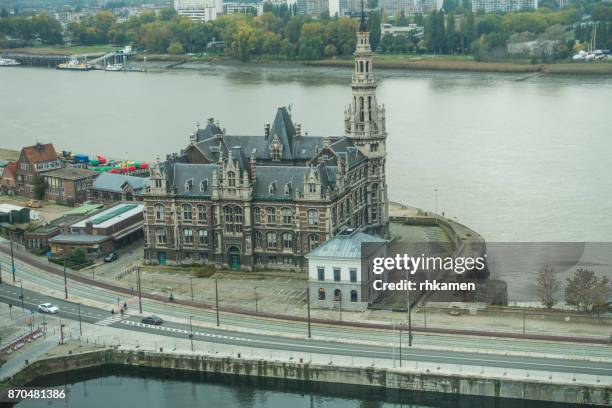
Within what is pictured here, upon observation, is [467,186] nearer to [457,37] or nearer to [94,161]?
[94,161]

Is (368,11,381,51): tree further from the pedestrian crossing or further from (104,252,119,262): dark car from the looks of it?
the pedestrian crossing

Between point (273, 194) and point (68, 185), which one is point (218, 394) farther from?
point (68, 185)

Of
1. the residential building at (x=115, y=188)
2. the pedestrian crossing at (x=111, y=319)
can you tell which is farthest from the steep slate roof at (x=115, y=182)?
the pedestrian crossing at (x=111, y=319)

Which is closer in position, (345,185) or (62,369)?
(62,369)

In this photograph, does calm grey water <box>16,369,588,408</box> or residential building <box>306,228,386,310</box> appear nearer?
calm grey water <box>16,369,588,408</box>

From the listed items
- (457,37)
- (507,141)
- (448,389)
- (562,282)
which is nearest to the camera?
(448,389)

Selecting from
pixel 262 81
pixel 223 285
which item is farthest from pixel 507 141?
pixel 262 81

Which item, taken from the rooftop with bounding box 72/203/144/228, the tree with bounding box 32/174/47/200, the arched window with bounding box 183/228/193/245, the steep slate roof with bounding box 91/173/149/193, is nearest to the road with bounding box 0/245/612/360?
the arched window with bounding box 183/228/193/245
